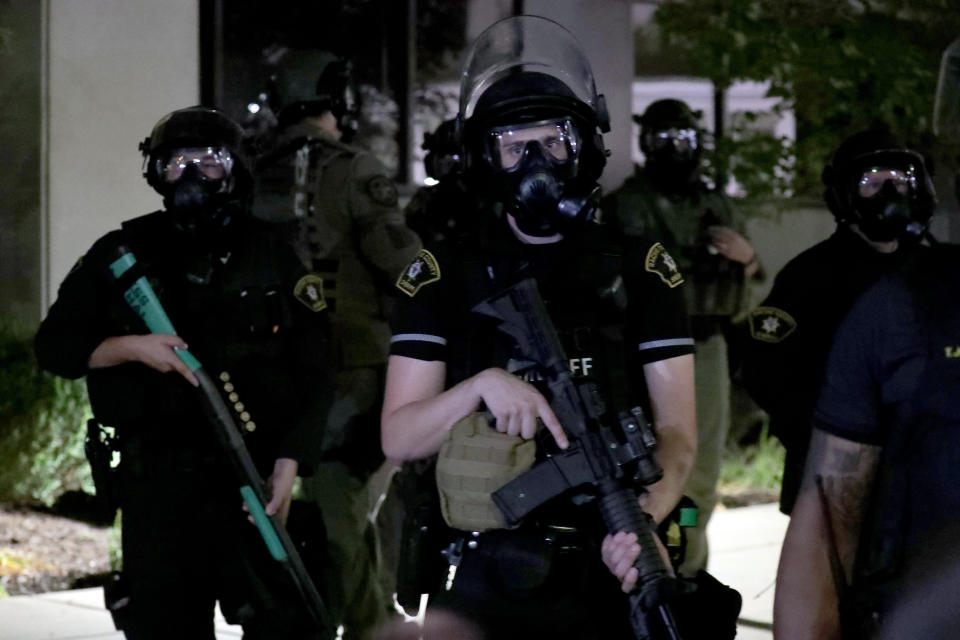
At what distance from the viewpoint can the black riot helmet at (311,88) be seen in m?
5.46

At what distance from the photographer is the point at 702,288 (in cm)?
652

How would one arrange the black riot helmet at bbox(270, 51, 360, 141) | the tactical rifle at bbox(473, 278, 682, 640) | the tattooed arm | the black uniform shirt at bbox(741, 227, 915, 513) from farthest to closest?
the black riot helmet at bbox(270, 51, 360, 141) < the black uniform shirt at bbox(741, 227, 915, 513) < the tactical rifle at bbox(473, 278, 682, 640) < the tattooed arm

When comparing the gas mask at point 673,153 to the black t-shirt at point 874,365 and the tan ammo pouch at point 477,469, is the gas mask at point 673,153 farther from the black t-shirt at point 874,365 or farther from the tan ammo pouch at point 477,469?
the black t-shirt at point 874,365

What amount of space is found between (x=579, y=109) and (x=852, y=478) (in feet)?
3.40

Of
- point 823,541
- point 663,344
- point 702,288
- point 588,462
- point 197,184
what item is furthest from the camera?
point 702,288

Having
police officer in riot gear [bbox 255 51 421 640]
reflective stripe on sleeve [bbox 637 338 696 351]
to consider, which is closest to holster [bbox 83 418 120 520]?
police officer in riot gear [bbox 255 51 421 640]

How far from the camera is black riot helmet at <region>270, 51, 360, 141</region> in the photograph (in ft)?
17.9

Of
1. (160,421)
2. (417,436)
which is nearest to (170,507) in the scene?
(160,421)

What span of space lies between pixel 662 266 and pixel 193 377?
1398 mm

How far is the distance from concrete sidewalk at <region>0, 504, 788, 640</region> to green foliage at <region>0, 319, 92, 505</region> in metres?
0.48

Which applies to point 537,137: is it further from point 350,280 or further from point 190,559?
point 350,280

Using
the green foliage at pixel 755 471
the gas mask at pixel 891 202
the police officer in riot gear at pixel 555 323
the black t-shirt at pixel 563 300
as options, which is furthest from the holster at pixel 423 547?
the green foliage at pixel 755 471

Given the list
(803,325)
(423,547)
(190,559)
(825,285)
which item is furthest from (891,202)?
(190,559)

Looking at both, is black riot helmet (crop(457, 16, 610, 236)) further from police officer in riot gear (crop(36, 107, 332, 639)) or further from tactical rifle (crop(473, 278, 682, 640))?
police officer in riot gear (crop(36, 107, 332, 639))
